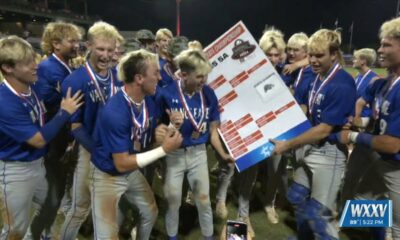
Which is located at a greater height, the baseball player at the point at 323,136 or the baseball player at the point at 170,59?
the baseball player at the point at 170,59

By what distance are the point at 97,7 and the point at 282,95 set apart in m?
70.8

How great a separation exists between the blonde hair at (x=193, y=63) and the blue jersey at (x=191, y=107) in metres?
0.24

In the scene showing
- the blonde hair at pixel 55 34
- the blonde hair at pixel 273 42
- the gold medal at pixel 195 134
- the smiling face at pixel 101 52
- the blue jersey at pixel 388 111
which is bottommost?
the blue jersey at pixel 388 111

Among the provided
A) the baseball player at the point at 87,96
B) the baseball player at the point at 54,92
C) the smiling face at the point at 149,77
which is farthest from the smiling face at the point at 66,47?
the smiling face at the point at 149,77

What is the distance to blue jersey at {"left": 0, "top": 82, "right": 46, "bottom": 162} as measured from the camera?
2662 mm

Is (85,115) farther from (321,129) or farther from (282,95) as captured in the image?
(321,129)

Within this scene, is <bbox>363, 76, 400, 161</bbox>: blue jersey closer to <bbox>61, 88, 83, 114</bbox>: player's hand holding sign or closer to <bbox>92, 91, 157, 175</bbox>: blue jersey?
<bbox>92, 91, 157, 175</bbox>: blue jersey

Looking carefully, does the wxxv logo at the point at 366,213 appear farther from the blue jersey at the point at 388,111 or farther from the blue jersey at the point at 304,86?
the blue jersey at the point at 304,86

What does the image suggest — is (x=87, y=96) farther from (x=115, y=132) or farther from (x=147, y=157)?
(x=147, y=157)

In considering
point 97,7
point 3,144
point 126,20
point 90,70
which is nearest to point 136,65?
point 90,70

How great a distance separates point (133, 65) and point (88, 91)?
71 centimetres

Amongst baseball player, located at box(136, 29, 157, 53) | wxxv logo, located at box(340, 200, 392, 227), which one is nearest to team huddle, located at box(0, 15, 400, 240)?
wxxv logo, located at box(340, 200, 392, 227)

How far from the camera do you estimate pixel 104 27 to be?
3334 millimetres

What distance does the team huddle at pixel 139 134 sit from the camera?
8.99 feet
